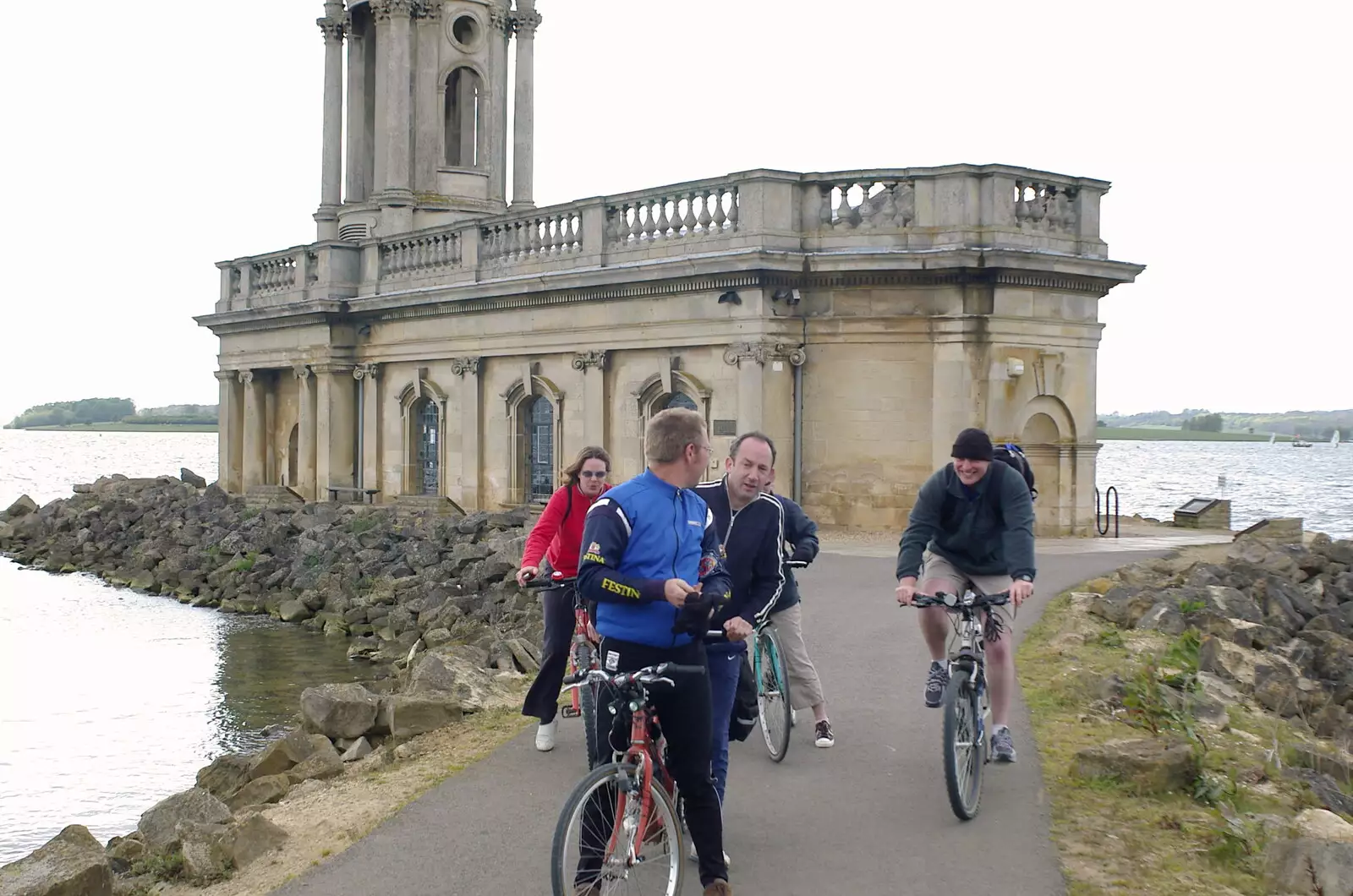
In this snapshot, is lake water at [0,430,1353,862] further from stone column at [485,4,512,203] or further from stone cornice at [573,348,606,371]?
stone column at [485,4,512,203]

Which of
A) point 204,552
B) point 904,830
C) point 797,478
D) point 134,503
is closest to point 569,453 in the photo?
point 797,478

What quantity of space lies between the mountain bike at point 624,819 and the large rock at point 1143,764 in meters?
3.38

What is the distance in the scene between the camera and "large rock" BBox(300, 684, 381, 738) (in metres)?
11.6

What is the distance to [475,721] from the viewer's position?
1130 centimetres

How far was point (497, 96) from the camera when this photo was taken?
112 ft

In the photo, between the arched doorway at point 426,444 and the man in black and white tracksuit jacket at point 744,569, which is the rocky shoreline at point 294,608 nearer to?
the arched doorway at point 426,444

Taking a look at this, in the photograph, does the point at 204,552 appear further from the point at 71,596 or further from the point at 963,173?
the point at 963,173

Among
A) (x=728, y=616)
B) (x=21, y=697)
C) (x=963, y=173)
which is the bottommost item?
(x=21, y=697)

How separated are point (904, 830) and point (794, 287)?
1566 cm

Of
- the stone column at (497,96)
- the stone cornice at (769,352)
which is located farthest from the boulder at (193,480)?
the stone cornice at (769,352)

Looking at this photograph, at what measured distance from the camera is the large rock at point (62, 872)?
764 cm

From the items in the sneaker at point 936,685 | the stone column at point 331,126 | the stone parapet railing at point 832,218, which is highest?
the stone column at point 331,126

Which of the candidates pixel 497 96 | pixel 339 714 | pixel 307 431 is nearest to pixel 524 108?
pixel 497 96

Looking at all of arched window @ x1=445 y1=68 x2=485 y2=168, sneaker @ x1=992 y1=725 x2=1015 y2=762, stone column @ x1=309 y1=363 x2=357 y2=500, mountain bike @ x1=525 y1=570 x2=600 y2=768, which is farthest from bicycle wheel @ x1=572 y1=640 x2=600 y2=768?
arched window @ x1=445 y1=68 x2=485 y2=168
